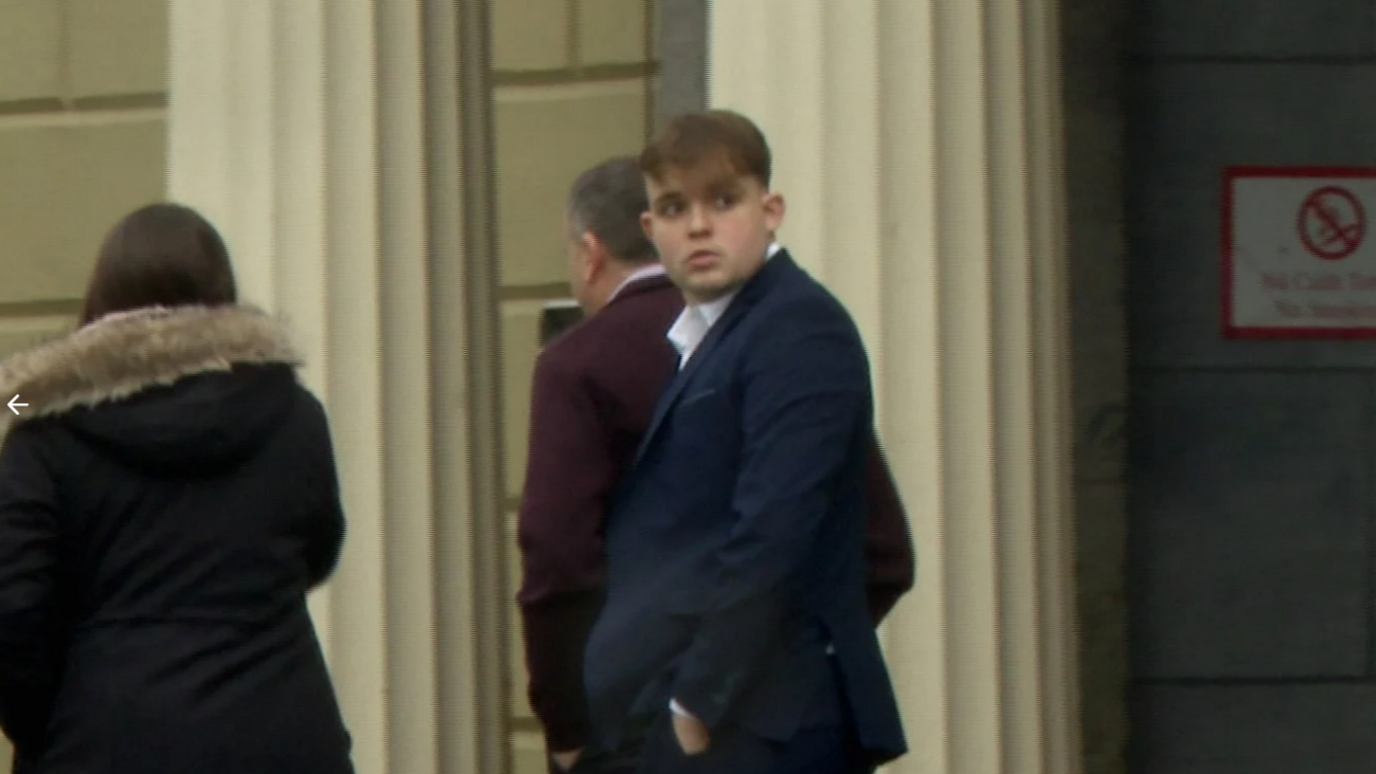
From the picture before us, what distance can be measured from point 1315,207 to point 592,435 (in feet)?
8.90

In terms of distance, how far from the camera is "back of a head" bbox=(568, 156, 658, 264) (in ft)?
13.8

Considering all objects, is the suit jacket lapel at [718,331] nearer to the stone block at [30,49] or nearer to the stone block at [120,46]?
the stone block at [120,46]

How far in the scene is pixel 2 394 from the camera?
11.2ft

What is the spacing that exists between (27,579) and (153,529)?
0.18 metres

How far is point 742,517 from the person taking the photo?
10.3 ft

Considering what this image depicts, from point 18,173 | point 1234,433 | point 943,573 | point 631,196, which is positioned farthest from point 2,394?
point 1234,433

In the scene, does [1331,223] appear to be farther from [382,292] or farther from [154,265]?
[154,265]

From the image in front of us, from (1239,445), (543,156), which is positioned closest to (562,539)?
(543,156)

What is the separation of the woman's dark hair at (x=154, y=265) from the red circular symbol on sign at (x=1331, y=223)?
10.6ft

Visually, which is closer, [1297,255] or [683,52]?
[683,52]

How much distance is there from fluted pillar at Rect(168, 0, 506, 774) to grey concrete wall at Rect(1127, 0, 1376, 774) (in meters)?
1.79

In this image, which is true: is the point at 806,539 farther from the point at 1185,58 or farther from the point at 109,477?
the point at 1185,58

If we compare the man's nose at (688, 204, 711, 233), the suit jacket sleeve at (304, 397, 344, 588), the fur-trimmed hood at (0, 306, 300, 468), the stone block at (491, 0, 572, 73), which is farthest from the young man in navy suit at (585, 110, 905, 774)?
the stone block at (491, 0, 572, 73)

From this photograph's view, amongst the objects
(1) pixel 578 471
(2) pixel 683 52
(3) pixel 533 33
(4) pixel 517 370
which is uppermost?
(3) pixel 533 33
